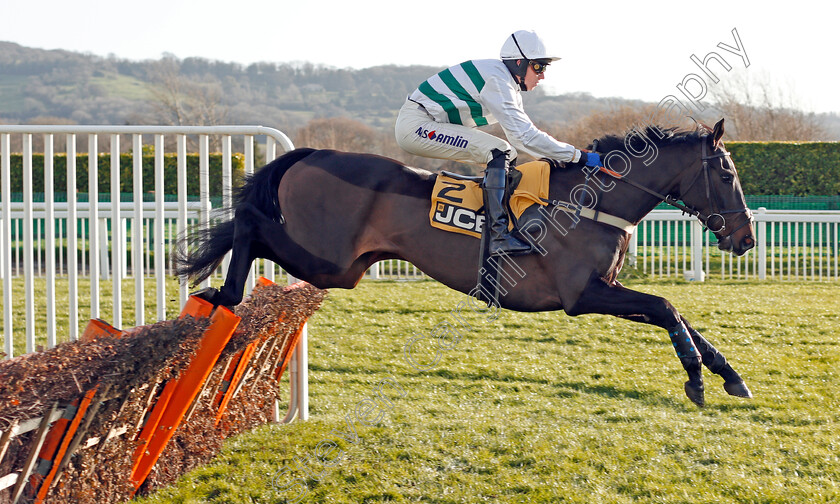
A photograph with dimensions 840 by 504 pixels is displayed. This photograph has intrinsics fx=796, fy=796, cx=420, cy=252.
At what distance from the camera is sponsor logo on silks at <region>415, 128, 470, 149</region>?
351 cm

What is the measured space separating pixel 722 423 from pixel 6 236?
422 cm

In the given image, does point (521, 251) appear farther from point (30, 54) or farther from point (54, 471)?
point (30, 54)

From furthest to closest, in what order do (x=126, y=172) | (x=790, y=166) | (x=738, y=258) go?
1. (x=126, y=172)
2. (x=790, y=166)
3. (x=738, y=258)

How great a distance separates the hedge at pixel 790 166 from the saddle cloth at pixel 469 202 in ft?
39.7

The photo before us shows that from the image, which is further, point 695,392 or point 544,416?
point 544,416

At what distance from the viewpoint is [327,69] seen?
76750 mm

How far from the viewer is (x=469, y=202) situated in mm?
3434

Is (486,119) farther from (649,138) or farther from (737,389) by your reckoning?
(737,389)

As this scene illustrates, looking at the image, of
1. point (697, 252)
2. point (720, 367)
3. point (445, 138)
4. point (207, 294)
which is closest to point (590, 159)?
point (445, 138)

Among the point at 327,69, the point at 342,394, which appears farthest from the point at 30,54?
the point at 342,394

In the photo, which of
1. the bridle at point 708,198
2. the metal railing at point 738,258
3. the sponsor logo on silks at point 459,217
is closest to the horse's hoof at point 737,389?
the bridle at point 708,198

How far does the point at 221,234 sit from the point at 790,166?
1328cm

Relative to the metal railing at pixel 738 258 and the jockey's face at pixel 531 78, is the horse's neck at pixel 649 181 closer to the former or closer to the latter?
the jockey's face at pixel 531 78

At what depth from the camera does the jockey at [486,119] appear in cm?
337
